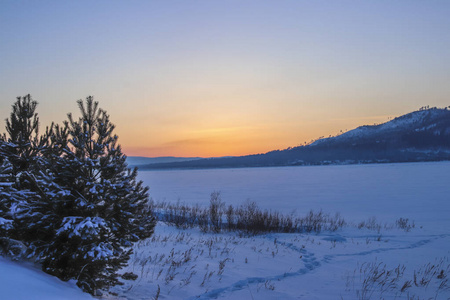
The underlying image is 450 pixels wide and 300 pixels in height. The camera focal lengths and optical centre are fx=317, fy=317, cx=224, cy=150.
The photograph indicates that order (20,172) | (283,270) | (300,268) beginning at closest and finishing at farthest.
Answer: (20,172) → (283,270) → (300,268)

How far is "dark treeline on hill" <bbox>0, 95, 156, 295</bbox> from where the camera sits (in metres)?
4.53

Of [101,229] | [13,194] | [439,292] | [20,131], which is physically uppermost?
[20,131]

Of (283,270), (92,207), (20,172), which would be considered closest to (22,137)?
(20,172)

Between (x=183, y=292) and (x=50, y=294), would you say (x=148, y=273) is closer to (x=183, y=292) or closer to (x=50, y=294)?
(x=183, y=292)

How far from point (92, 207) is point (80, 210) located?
0.84ft

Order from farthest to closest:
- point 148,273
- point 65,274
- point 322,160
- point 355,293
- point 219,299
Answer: point 322,160, point 148,273, point 355,293, point 219,299, point 65,274

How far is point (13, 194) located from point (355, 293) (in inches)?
261

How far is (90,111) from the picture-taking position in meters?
5.36

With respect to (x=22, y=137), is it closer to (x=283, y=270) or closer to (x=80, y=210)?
(x=80, y=210)

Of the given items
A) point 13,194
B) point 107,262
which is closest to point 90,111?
point 13,194

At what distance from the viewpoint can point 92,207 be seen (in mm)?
4684

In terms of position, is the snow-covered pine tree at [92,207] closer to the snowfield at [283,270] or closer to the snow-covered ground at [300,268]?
the snowfield at [283,270]

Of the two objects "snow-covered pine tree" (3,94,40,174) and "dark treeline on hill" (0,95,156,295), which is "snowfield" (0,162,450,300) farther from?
"snow-covered pine tree" (3,94,40,174)

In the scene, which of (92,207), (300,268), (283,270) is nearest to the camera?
(92,207)
